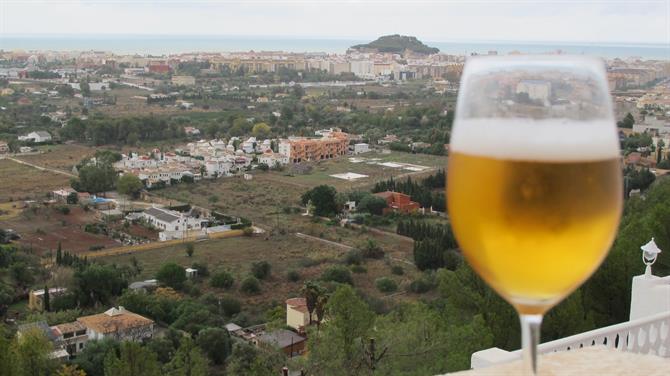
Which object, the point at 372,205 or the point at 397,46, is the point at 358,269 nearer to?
the point at 372,205

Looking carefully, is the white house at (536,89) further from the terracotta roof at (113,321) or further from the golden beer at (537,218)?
the terracotta roof at (113,321)

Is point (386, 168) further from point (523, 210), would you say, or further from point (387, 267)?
point (523, 210)

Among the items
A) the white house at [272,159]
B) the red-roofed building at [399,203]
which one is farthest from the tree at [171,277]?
the white house at [272,159]

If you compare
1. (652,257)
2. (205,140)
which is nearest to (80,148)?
(205,140)

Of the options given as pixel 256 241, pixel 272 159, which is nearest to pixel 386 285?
pixel 256 241

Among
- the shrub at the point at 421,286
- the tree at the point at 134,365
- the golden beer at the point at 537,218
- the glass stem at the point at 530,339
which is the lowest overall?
the shrub at the point at 421,286

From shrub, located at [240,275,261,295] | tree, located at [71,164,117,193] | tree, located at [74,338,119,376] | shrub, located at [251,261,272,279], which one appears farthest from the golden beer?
tree, located at [71,164,117,193]
